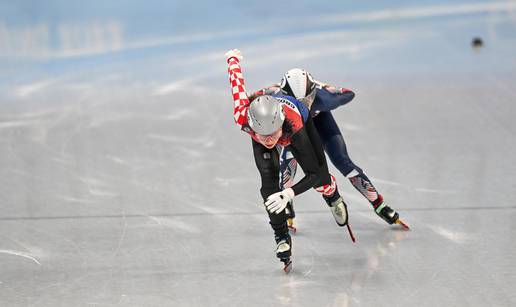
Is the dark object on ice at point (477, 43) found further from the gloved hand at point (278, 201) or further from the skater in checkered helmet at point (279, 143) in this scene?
the gloved hand at point (278, 201)

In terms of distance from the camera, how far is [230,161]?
7.05 metres

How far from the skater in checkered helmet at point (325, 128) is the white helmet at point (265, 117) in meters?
0.56

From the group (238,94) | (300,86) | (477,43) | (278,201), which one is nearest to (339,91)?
(300,86)

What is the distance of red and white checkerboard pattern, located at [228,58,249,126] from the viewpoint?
16.1 ft

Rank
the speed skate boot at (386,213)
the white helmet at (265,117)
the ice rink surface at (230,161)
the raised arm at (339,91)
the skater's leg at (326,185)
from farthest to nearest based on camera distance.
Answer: the speed skate boot at (386,213), the raised arm at (339,91), the ice rink surface at (230,161), the skater's leg at (326,185), the white helmet at (265,117)

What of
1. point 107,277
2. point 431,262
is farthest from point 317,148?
point 107,277

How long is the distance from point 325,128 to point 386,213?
694 mm

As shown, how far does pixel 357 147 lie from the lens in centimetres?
734

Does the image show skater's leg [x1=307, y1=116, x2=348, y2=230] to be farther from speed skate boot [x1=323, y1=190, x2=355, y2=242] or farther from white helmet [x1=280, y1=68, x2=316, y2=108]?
white helmet [x1=280, y1=68, x2=316, y2=108]

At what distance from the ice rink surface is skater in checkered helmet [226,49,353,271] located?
1.70 ft

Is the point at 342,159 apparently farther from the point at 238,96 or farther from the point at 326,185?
the point at 238,96

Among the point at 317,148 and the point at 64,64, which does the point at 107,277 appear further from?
the point at 64,64

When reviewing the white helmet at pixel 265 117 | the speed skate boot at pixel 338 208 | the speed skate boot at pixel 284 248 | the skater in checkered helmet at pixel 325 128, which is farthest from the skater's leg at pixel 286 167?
the white helmet at pixel 265 117

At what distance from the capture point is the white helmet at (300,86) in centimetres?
526
